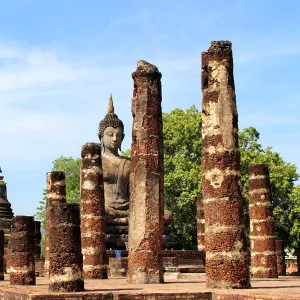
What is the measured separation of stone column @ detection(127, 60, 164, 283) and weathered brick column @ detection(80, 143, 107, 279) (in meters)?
4.07

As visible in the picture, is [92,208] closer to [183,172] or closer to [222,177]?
[222,177]

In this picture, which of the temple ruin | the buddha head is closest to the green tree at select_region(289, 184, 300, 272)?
the buddha head

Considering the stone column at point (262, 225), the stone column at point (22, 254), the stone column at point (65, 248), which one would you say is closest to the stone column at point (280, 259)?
the stone column at point (262, 225)

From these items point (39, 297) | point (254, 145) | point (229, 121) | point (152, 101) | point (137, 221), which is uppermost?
point (254, 145)

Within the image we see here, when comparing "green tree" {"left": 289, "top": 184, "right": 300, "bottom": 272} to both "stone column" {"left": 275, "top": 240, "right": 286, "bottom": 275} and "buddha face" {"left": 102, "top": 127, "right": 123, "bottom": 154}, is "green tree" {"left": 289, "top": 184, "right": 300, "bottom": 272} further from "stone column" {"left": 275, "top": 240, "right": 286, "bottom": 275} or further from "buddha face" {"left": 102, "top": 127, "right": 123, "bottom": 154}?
"buddha face" {"left": 102, "top": 127, "right": 123, "bottom": 154}

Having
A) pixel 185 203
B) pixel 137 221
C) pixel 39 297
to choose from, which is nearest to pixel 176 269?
pixel 137 221

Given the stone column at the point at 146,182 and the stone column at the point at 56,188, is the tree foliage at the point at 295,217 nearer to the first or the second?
the stone column at the point at 56,188

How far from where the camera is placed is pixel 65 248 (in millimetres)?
15047

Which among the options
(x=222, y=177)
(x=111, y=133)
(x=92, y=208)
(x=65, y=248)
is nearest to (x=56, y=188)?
(x=92, y=208)

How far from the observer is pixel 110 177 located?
31.1m

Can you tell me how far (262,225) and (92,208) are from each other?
5503 millimetres

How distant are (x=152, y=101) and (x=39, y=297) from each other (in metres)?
6.50

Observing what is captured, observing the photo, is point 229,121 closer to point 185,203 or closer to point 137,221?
point 137,221

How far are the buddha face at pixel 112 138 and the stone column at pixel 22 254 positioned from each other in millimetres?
13642
